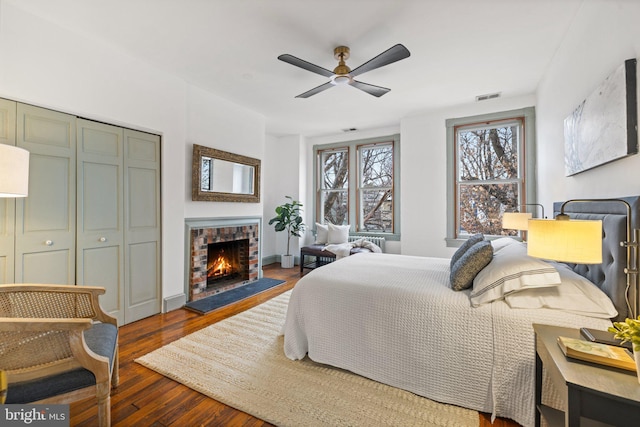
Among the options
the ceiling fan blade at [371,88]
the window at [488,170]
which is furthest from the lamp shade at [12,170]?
the window at [488,170]

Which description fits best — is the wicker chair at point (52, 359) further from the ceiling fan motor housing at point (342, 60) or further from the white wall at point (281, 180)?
the white wall at point (281, 180)

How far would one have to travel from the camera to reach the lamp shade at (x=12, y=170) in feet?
4.71

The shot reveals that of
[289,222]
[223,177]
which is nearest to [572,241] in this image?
[223,177]

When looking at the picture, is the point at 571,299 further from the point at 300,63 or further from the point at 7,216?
the point at 7,216

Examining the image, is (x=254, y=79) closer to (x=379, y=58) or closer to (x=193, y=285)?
(x=379, y=58)

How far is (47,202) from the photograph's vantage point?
7.40 ft

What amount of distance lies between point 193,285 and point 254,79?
2.69 m

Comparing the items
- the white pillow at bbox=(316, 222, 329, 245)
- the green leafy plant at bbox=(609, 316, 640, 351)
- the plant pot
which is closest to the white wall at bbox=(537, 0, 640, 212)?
the green leafy plant at bbox=(609, 316, 640, 351)

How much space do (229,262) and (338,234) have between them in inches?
81.4

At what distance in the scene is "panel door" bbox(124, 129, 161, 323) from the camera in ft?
9.31

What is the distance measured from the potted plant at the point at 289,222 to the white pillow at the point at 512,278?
4.07 m

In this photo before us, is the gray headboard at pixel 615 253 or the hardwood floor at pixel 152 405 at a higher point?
the gray headboard at pixel 615 253

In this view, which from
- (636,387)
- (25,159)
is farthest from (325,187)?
(636,387)

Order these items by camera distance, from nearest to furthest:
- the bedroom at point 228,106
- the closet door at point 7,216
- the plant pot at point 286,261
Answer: the bedroom at point 228,106
the closet door at point 7,216
the plant pot at point 286,261
